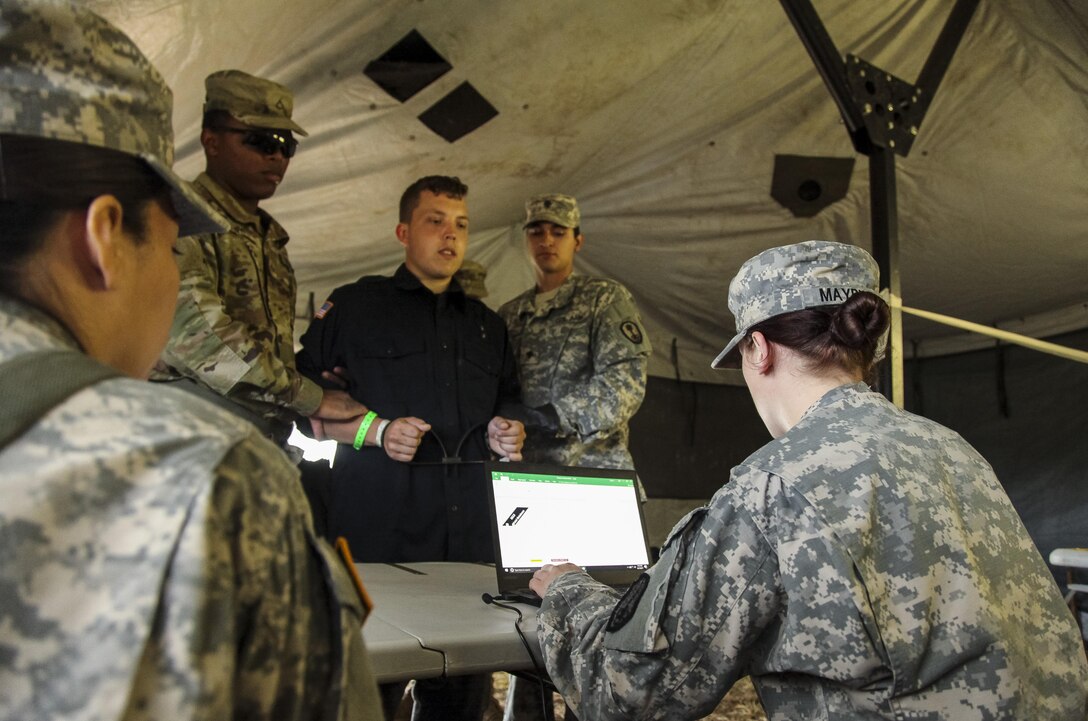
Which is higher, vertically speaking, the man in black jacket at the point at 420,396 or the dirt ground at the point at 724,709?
the man in black jacket at the point at 420,396

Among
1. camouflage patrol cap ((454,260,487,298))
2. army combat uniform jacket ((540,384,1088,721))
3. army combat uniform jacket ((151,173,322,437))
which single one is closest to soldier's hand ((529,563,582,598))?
army combat uniform jacket ((540,384,1088,721))

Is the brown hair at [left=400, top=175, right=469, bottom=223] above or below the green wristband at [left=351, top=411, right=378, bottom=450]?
above

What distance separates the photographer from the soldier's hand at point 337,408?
2148 millimetres

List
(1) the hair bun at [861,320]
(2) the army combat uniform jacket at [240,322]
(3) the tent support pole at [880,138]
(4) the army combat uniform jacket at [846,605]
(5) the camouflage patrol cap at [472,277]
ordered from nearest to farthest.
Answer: (4) the army combat uniform jacket at [846,605]
(1) the hair bun at [861,320]
(2) the army combat uniform jacket at [240,322]
(3) the tent support pole at [880,138]
(5) the camouflage patrol cap at [472,277]

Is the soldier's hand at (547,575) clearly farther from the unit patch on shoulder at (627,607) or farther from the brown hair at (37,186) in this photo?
the brown hair at (37,186)

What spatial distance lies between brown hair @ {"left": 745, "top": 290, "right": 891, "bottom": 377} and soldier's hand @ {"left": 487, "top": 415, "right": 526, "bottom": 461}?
1017 millimetres

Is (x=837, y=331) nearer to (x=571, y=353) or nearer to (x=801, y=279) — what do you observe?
(x=801, y=279)

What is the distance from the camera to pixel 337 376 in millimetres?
2346

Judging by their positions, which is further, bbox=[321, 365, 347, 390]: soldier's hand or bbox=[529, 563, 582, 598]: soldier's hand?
bbox=[321, 365, 347, 390]: soldier's hand

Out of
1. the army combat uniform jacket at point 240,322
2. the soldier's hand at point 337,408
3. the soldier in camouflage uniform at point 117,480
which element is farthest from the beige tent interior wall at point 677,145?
the soldier in camouflage uniform at point 117,480

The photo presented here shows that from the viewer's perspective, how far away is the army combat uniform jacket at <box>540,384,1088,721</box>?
1.00 m

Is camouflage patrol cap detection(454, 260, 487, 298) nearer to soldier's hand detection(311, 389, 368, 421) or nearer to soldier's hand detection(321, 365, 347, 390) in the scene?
soldier's hand detection(321, 365, 347, 390)

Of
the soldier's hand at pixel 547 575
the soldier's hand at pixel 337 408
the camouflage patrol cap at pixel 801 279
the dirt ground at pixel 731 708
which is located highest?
the camouflage patrol cap at pixel 801 279

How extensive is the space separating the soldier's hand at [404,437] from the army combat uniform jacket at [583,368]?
17.6 inches
